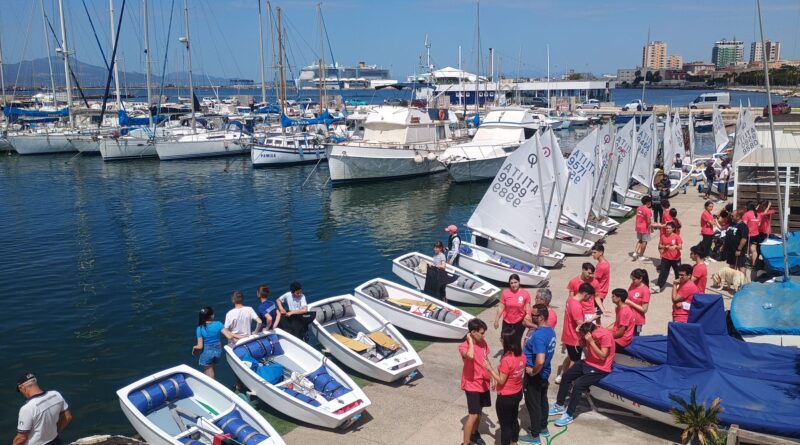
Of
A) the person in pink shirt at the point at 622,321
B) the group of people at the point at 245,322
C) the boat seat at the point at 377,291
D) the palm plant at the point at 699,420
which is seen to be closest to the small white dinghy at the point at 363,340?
the group of people at the point at 245,322

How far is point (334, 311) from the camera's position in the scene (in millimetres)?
13258

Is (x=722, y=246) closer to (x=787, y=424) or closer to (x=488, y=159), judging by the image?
(x=787, y=424)

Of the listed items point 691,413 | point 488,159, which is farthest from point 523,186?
point 488,159

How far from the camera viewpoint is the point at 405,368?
436 inches

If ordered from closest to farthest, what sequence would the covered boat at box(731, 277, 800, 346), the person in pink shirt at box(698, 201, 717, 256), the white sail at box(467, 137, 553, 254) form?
the covered boat at box(731, 277, 800, 346) < the white sail at box(467, 137, 553, 254) < the person in pink shirt at box(698, 201, 717, 256)

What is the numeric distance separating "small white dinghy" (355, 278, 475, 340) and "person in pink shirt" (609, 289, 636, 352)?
382cm

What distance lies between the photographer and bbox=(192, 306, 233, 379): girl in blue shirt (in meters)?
10.8

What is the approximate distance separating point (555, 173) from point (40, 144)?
56786 millimetres

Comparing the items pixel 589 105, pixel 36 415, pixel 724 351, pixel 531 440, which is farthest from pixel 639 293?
pixel 589 105

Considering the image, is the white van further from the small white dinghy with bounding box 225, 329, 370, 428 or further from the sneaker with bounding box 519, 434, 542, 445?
the sneaker with bounding box 519, 434, 542, 445

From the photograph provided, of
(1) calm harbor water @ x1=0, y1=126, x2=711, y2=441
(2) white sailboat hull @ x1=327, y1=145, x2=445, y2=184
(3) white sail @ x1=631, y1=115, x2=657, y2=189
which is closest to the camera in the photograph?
(1) calm harbor water @ x1=0, y1=126, x2=711, y2=441

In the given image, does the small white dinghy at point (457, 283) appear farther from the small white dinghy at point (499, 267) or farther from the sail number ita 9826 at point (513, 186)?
the sail number ita 9826 at point (513, 186)

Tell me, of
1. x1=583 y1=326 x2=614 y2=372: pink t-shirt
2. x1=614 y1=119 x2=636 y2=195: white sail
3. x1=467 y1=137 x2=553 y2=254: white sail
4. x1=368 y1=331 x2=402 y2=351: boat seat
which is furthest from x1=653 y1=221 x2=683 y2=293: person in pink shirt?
x1=614 y1=119 x2=636 y2=195: white sail

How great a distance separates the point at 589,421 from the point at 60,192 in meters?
39.1
